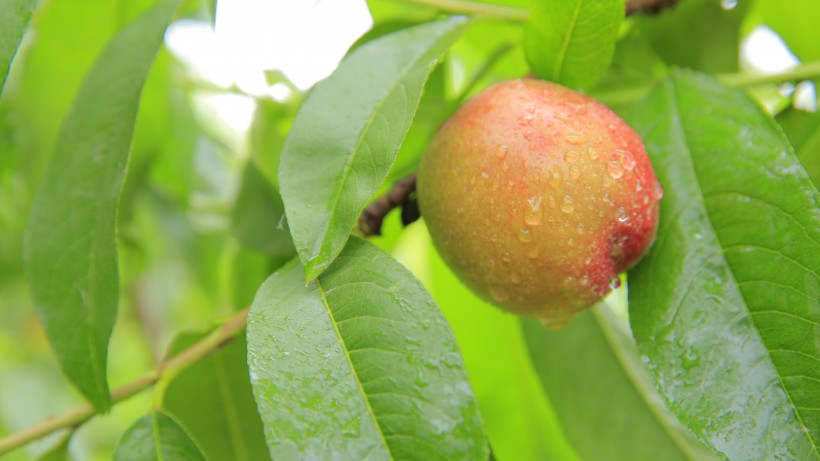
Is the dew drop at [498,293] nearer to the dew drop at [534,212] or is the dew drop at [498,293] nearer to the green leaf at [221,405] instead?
the dew drop at [534,212]

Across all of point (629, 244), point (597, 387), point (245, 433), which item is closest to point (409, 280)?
point (629, 244)

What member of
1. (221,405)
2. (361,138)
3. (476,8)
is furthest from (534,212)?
(221,405)

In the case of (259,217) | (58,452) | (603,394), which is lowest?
(603,394)

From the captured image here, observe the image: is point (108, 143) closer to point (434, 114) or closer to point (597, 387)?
point (434, 114)

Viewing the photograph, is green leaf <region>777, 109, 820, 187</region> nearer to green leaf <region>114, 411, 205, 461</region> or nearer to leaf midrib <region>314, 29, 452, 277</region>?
leaf midrib <region>314, 29, 452, 277</region>

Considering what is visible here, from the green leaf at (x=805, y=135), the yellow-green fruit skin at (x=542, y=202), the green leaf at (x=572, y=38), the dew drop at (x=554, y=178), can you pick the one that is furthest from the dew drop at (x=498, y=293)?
the green leaf at (x=805, y=135)

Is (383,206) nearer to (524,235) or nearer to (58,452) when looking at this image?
(524,235)

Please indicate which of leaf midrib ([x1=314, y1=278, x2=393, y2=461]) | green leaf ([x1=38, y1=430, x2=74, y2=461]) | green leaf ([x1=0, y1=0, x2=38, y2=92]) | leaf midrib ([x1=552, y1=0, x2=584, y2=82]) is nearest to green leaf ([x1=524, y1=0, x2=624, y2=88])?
leaf midrib ([x1=552, y1=0, x2=584, y2=82])
